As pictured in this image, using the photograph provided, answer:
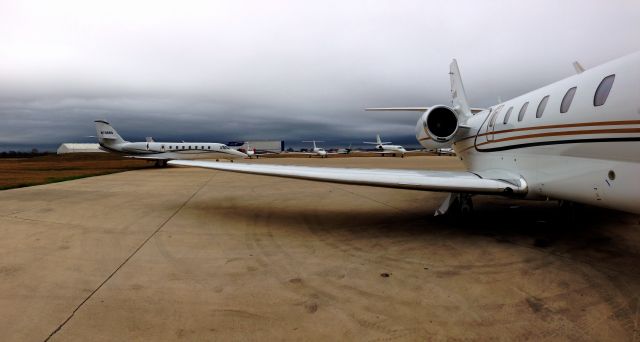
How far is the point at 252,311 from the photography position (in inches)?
117

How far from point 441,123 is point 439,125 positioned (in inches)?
2.9

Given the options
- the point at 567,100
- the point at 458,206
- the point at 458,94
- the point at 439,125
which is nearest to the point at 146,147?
the point at 458,94

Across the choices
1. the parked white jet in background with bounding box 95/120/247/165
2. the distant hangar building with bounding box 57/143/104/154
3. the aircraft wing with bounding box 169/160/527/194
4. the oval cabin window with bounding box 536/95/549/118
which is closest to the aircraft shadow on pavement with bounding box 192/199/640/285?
the aircraft wing with bounding box 169/160/527/194

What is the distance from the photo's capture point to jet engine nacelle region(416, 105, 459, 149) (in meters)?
7.48

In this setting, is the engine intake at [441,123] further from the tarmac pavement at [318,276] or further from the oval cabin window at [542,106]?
the oval cabin window at [542,106]

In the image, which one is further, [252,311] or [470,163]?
[470,163]

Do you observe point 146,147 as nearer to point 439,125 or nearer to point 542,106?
point 439,125

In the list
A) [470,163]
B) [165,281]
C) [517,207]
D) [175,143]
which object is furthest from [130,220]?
[175,143]

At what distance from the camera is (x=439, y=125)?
7.79 metres

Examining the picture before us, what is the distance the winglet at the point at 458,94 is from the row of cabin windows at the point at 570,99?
4.03 meters

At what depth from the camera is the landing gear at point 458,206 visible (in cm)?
619

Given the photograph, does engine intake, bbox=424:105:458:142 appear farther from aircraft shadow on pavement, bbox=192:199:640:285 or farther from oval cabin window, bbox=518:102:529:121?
oval cabin window, bbox=518:102:529:121

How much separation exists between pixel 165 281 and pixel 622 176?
4.72 m

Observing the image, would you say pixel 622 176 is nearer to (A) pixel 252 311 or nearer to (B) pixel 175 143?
(A) pixel 252 311
